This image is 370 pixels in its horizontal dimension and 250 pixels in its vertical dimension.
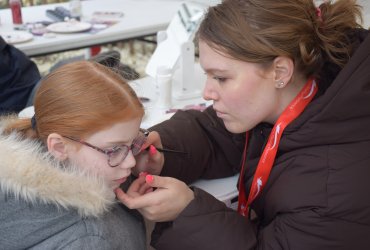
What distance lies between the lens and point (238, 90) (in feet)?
3.36

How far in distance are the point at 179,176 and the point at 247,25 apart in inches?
18.5

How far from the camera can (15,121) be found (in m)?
1.01

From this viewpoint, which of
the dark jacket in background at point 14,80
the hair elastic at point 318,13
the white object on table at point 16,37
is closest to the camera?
the hair elastic at point 318,13

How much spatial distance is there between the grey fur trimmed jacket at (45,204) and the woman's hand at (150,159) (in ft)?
0.91

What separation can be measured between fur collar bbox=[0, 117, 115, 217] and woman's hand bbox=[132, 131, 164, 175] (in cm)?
26

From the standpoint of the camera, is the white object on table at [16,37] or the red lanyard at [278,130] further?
the white object on table at [16,37]

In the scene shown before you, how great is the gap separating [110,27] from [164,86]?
1.21m

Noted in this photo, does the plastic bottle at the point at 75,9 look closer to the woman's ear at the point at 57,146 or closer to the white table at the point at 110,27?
the white table at the point at 110,27

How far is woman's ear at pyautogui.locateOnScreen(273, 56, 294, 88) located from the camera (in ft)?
3.24

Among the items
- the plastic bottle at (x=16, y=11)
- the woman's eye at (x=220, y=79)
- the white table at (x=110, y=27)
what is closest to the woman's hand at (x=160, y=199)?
the woman's eye at (x=220, y=79)

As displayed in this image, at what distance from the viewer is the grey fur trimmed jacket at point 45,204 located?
80 cm

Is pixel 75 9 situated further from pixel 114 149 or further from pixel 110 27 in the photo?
pixel 114 149

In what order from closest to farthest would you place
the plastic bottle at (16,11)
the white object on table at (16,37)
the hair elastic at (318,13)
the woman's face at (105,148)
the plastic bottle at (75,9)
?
the woman's face at (105,148) → the hair elastic at (318,13) → the white object on table at (16,37) → the plastic bottle at (16,11) → the plastic bottle at (75,9)

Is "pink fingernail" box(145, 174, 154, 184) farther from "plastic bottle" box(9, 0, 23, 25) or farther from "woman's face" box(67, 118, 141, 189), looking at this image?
"plastic bottle" box(9, 0, 23, 25)
